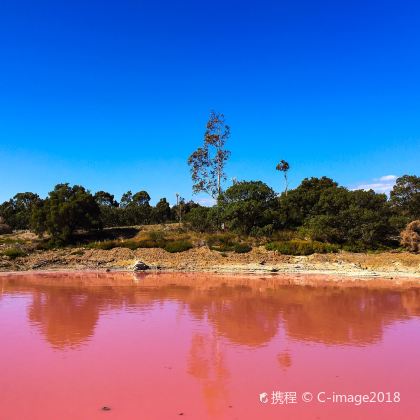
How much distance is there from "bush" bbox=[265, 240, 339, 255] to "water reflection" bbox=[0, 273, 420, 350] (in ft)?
19.5

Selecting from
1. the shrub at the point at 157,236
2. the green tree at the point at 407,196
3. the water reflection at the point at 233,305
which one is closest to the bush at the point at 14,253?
the water reflection at the point at 233,305

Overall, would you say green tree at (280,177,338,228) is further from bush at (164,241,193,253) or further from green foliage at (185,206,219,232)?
bush at (164,241,193,253)

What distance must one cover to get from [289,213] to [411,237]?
10.7 metres

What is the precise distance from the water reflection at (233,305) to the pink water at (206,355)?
0.06m

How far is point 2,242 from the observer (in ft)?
124

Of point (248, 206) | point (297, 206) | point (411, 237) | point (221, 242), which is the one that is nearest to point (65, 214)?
point (221, 242)

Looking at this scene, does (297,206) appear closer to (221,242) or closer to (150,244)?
(221,242)

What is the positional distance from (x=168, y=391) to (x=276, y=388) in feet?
6.08

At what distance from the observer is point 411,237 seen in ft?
Result: 94.1

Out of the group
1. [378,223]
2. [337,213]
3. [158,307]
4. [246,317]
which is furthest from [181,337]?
[337,213]

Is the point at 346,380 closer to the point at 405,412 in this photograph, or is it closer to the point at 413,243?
the point at 405,412

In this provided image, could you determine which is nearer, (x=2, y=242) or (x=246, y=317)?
(x=246, y=317)

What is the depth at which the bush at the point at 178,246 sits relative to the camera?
3124 centimetres

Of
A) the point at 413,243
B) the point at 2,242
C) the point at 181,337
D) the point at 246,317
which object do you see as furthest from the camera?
the point at 2,242
